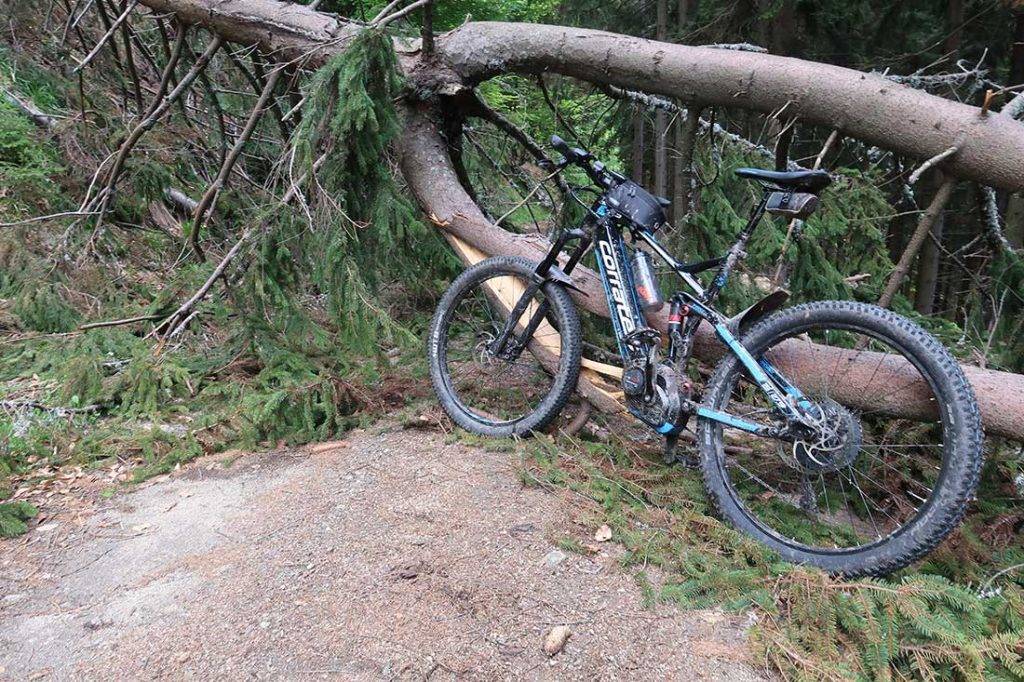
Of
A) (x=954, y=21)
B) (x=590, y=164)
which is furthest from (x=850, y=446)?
(x=954, y=21)

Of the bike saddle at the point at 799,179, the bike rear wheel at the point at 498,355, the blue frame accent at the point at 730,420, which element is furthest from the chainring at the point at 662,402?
the bike saddle at the point at 799,179

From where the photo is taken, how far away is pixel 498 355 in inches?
161

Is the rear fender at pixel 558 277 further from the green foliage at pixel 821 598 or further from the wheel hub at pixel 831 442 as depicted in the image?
the wheel hub at pixel 831 442

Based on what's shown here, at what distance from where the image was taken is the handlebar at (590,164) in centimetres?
361

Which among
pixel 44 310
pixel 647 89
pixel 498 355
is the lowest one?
pixel 44 310

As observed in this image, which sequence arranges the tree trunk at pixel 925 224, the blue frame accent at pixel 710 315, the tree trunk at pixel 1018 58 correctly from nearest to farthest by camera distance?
the blue frame accent at pixel 710 315
the tree trunk at pixel 925 224
the tree trunk at pixel 1018 58

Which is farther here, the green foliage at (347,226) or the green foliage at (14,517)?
the green foliage at (347,226)

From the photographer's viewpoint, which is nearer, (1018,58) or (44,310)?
(44,310)

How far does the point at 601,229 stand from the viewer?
11.9ft

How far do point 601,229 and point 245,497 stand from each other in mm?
2437

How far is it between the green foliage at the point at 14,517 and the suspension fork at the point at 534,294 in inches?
104

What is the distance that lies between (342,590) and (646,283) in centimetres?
213

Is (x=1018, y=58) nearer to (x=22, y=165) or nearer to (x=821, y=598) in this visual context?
(x=821, y=598)

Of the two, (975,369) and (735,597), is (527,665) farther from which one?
(975,369)
